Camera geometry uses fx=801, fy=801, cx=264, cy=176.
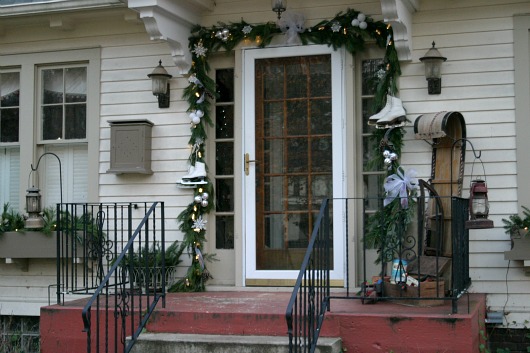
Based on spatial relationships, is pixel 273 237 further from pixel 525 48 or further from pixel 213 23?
pixel 525 48

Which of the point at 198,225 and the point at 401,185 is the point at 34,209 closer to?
the point at 198,225

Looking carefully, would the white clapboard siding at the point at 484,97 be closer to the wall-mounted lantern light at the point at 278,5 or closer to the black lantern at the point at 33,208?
the wall-mounted lantern light at the point at 278,5

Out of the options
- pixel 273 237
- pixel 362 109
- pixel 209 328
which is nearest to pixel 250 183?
pixel 273 237

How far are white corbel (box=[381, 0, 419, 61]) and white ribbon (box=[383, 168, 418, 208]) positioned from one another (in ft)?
3.70

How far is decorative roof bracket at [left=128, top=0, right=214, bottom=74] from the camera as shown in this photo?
24.7 ft

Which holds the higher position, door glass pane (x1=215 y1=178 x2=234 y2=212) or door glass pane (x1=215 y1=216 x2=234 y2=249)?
door glass pane (x1=215 y1=178 x2=234 y2=212)

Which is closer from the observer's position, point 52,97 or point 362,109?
point 362,109

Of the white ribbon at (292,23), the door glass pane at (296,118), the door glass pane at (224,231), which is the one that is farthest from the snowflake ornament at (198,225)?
the white ribbon at (292,23)

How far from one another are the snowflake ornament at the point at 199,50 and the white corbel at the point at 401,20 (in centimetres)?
198

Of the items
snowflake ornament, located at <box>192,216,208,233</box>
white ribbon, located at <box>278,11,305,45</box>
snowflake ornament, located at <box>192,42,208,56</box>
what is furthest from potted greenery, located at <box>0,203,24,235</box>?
white ribbon, located at <box>278,11,305,45</box>

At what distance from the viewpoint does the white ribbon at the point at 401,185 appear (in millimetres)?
7061

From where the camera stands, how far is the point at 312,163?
7.82 meters

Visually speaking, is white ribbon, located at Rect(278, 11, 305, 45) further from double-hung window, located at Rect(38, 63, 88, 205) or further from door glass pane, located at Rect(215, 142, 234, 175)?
double-hung window, located at Rect(38, 63, 88, 205)

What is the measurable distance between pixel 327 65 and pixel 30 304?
13.3 ft
